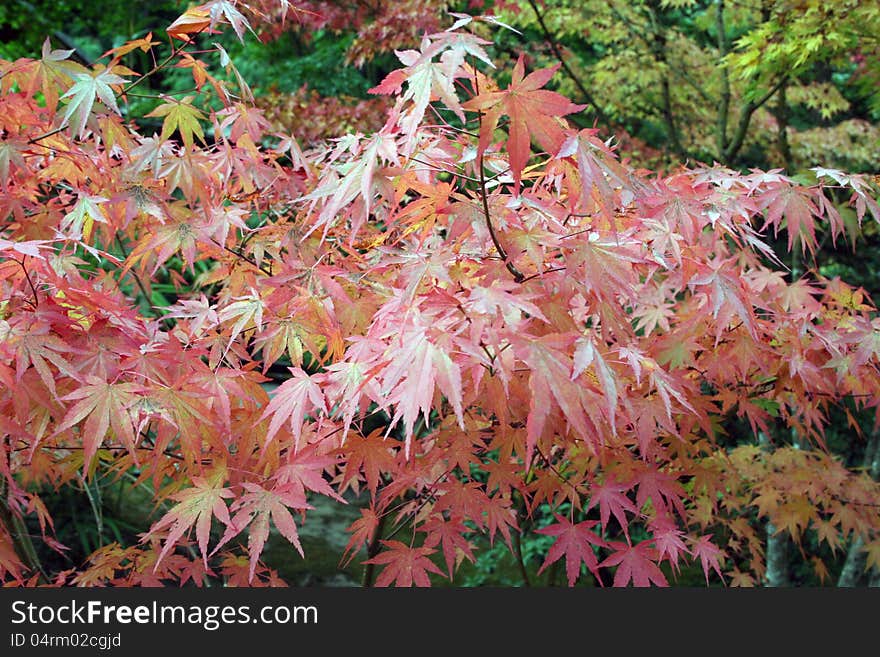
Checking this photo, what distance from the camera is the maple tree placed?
1469 millimetres

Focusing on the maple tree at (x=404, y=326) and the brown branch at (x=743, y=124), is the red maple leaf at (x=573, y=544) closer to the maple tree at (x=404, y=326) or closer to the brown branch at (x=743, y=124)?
the maple tree at (x=404, y=326)

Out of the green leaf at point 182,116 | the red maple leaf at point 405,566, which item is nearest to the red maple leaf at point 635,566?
the red maple leaf at point 405,566

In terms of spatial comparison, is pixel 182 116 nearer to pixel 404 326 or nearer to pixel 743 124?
pixel 404 326

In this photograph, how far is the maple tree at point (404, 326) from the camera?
1469 millimetres

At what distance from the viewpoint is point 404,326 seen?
1449 mm

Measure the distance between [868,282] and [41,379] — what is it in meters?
6.54

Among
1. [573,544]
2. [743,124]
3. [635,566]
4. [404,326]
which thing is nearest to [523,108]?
[404,326]

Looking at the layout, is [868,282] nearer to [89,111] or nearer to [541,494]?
[541,494]

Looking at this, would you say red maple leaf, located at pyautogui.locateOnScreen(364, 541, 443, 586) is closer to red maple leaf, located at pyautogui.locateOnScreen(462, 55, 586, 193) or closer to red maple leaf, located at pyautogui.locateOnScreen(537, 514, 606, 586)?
red maple leaf, located at pyautogui.locateOnScreen(537, 514, 606, 586)

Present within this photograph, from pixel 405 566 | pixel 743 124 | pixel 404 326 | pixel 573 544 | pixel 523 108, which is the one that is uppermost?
pixel 523 108

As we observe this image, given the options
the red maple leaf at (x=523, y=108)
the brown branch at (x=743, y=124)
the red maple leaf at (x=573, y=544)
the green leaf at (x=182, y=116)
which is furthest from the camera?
the brown branch at (x=743, y=124)

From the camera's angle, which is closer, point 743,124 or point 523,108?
point 523,108

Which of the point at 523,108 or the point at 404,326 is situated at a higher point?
the point at 523,108

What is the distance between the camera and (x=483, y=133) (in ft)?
4.55
